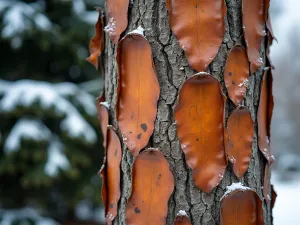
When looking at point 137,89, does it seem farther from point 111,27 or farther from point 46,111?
point 46,111

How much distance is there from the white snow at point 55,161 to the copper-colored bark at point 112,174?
2.40 meters

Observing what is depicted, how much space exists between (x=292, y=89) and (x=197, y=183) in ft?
38.5

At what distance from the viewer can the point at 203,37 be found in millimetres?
705

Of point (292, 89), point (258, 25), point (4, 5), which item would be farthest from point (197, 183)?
point (292, 89)

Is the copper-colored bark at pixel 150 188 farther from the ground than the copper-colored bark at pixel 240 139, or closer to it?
closer to it

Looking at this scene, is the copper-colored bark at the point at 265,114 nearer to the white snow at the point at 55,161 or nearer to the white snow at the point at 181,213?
the white snow at the point at 181,213

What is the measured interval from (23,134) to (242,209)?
2.73 meters

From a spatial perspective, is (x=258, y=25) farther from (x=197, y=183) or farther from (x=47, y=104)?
(x=47, y=104)

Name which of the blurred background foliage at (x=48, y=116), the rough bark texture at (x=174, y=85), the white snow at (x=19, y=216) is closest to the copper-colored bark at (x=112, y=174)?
the rough bark texture at (x=174, y=85)

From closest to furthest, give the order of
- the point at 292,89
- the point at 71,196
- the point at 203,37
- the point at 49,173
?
the point at 203,37 < the point at 49,173 < the point at 71,196 < the point at 292,89

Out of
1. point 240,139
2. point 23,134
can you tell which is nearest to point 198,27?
point 240,139

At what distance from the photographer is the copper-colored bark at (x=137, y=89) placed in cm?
A: 72

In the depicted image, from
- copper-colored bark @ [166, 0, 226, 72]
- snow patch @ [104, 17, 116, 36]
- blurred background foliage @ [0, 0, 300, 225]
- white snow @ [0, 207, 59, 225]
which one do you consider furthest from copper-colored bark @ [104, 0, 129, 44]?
white snow @ [0, 207, 59, 225]

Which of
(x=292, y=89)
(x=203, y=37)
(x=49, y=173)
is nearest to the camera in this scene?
(x=203, y=37)
